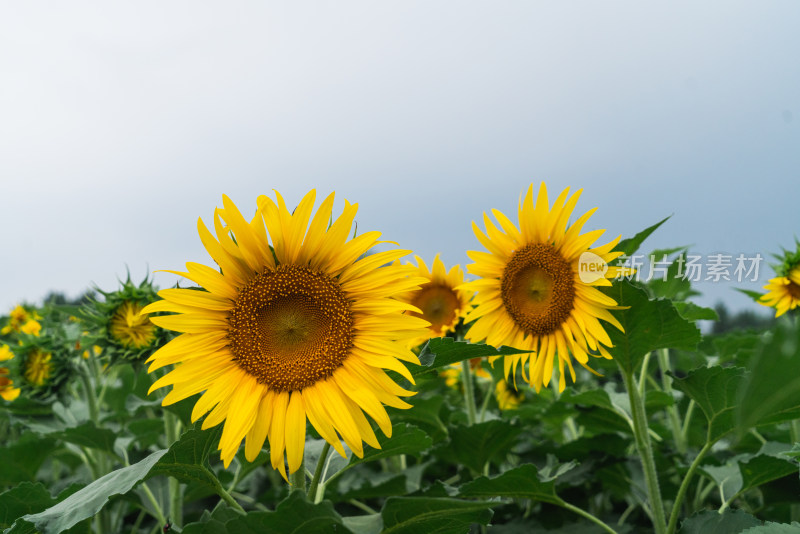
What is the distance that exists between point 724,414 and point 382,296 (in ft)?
4.33

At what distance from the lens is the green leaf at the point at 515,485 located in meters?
2.02

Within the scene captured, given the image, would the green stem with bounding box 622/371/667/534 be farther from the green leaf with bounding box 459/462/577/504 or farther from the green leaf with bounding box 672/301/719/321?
the green leaf with bounding box 672/301/719/321

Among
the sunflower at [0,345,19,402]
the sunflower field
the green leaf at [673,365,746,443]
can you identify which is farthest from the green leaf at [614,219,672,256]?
the sunflower at [0,345,19,402]

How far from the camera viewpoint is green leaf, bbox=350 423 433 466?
1959mm

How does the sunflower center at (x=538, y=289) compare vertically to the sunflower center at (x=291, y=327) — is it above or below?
above

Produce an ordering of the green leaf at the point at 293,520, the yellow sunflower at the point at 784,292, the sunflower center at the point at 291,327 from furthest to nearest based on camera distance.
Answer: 1. the yellow sunflower at the point at 784,292
2. the sunflower center at the point at 291,327
3. the green leaf at the point at 293,520

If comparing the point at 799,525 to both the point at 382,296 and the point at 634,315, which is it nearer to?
the point at 634,315

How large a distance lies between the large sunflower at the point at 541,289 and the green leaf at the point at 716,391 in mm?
303

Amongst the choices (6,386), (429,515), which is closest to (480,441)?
(429,515)

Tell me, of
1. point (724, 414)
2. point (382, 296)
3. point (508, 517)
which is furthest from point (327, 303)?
point (508, 517)

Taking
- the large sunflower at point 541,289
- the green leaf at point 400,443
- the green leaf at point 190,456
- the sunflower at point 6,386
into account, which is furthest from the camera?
the sunflower at point 6,386

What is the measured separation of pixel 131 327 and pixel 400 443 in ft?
4.31

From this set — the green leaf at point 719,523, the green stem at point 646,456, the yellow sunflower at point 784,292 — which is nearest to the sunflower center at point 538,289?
the green stem at point 646,456

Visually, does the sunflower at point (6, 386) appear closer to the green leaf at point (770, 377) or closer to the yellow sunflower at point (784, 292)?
the green leaf at point (770, 377)
